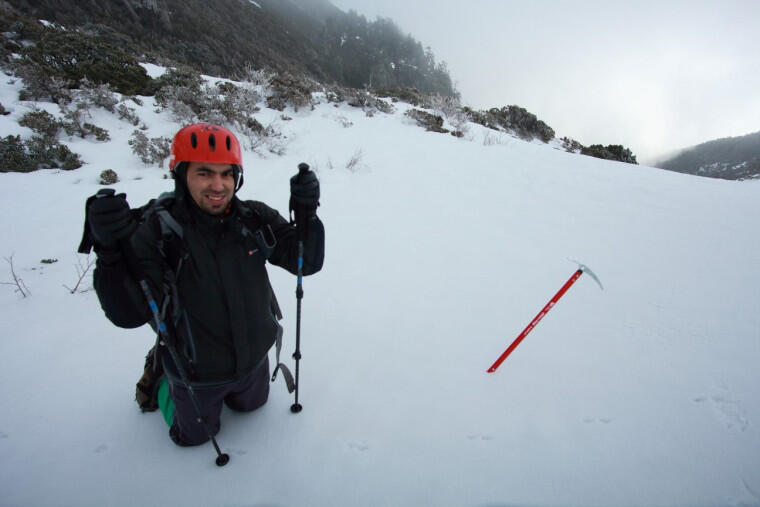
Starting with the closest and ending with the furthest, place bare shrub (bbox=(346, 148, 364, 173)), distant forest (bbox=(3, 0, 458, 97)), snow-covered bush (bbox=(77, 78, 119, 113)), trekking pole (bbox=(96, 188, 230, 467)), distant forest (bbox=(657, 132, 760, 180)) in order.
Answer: trekking pole (bbox=(96, 188, 230, 467)), bare shrub (bbox=(346, 148, 364, 173)), snow-covered bush (bbox=(77, 78, 119, 113)), distant forest (bbox=(3, 0, 458, 97)), distant forest (bbox=(657, 132, 760, 180))

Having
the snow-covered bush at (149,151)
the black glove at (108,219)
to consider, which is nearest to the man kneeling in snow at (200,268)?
the black glove at (108,219)

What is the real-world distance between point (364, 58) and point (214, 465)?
60.1 metres

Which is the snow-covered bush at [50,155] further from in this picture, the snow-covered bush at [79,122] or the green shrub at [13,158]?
the snow-covered bush at [79,122]

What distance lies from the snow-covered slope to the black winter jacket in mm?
656

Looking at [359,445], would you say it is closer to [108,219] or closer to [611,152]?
[108,219]

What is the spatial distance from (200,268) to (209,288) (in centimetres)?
12

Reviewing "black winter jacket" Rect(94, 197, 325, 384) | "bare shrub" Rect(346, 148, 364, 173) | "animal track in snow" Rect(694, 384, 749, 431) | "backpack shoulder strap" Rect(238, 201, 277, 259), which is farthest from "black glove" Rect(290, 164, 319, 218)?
"bare shrub" Rect(346, 148, 364, 173)

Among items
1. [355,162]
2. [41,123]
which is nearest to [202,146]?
[355,162]

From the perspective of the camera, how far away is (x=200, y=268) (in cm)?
170

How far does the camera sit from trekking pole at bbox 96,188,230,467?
149 centimetres

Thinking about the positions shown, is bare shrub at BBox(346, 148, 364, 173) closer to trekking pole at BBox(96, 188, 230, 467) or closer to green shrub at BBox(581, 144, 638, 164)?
trekking pole at BBox(96, 188, 230, 467)

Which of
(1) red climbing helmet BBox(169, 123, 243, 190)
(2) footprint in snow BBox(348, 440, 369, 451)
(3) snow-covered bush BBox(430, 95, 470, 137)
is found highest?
(3) snow-covered bush BBox(430, 95, 470, 137)

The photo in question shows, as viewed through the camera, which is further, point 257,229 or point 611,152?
point 611,152

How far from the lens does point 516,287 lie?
11.6ft
